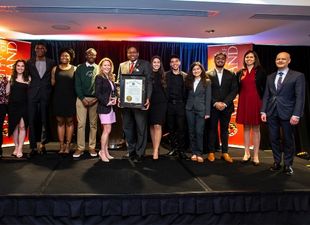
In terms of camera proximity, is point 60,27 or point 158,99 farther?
point 60,27

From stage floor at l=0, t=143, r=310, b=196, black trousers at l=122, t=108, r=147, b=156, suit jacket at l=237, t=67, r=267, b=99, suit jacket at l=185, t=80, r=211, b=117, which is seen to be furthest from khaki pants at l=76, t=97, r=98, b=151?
suit jacket at l=237, t=67, r=267, b=99

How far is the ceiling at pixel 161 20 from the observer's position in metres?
3.75

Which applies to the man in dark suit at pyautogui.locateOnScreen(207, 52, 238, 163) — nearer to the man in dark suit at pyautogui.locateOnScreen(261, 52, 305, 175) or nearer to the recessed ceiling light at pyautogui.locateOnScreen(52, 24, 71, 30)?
the man in dark suit at pyautogui.locateOnScreen(261, 52, 305, 175)

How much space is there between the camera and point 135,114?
13.8ft

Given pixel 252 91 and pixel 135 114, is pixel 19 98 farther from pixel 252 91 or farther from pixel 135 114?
pixel 252 91

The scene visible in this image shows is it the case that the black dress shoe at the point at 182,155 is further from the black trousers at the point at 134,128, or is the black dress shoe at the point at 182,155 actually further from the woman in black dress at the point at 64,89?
Answer: the woman in black dress at the point at 64,89

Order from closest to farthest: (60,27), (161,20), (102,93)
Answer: (102,93)
(161,20)
(60,27)

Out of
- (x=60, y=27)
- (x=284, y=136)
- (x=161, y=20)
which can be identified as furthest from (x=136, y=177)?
(x=60, y=27)

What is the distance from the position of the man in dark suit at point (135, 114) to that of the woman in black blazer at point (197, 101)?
56cm

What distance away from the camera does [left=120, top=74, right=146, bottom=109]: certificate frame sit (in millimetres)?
4051

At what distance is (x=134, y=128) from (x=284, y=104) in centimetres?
199

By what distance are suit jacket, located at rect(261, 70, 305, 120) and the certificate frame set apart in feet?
5.20

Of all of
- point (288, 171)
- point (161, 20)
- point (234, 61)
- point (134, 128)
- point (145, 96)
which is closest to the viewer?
point (288, 171)

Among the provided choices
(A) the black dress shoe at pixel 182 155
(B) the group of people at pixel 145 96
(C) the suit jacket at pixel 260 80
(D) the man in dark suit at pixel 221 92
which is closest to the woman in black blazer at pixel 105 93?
(B) the group of people at pixel 145 96
